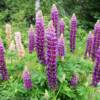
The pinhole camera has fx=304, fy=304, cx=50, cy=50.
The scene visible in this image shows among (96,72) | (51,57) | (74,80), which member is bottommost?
(74,80)

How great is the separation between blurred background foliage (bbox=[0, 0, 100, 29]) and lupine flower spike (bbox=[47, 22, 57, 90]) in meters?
6.89

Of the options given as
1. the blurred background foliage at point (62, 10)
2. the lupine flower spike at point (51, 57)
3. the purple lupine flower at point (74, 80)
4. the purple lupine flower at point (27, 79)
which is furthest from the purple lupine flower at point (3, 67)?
the blurred background foliage at point (62, 10)

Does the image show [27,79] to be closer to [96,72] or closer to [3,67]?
[3,67]

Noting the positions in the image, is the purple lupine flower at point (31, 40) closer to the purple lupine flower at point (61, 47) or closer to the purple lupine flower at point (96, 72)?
the purple lupine flower at point (61, 47)

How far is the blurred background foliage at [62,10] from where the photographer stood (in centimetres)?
1086

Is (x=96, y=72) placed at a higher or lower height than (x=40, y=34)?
lower

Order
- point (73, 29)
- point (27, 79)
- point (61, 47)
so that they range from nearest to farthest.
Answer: point (27, 79) → point (61, 47) → point (73, 29)

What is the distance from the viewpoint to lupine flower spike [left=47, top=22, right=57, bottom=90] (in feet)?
10.9

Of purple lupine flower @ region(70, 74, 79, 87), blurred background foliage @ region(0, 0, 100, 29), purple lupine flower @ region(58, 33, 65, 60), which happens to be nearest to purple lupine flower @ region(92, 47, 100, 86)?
purple lupine flower @ region(70, 74, 79, 87)

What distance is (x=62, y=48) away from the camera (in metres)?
3.85

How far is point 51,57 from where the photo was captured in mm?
3367

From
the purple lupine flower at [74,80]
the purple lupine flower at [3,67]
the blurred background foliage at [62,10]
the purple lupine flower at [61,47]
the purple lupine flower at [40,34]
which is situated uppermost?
the blurred background foliage at [62,10]

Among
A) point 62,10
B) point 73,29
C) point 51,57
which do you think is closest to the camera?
point 51,57

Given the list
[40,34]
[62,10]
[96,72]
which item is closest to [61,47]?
[40,34]
